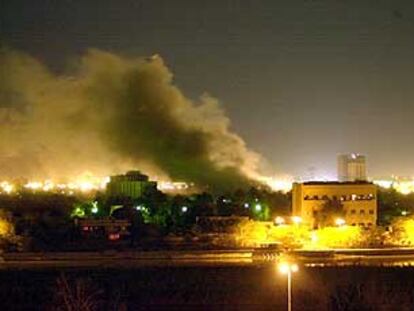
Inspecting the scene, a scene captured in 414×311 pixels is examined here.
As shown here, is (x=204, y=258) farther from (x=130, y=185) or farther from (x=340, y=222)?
(x=130, y=185)

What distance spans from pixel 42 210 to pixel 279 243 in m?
5.33

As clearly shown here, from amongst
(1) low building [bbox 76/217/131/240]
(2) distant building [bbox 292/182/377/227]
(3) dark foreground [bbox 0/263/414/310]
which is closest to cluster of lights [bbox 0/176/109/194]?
(1) low building [bbox 76/217/131/240]

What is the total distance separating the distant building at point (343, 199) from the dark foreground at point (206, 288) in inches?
174

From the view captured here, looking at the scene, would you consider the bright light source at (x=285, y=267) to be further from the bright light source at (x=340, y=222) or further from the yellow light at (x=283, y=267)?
the bright light source at (x=340, y=222)

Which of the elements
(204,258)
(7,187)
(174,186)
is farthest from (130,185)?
(204,258)

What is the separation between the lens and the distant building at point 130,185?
1769cm

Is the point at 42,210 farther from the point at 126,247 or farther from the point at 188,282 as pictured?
the point at 188,282

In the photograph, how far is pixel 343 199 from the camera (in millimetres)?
14070

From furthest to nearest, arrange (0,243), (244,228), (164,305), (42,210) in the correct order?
1. (42,210)
2. (244,228)
3. (0,243)
4. (164,305)

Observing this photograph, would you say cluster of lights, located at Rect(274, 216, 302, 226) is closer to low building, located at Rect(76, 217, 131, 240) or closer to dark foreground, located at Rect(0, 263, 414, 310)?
low building, located at Rect(76, 217, 131, 240)

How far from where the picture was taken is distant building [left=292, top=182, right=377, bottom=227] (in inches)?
551

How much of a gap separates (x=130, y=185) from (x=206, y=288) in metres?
9.77

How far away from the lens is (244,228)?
40.7 ft

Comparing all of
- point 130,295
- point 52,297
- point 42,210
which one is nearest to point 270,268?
point 130,295
